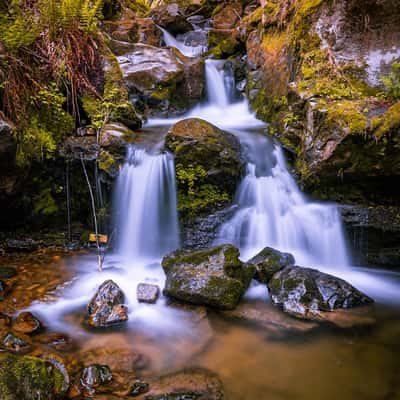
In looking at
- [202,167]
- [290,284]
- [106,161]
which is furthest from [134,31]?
[290,284]

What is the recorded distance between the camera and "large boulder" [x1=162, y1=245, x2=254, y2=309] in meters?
4.05

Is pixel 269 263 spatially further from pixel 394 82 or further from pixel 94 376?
pixel 394 82

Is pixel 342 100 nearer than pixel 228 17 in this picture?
Yes

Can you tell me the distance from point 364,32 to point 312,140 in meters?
2.12

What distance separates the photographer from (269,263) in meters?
4.70

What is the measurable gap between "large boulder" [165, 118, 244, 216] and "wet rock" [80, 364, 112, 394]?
3.09 meters

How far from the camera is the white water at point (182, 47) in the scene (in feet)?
41.2

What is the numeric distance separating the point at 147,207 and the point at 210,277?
81.9 inches

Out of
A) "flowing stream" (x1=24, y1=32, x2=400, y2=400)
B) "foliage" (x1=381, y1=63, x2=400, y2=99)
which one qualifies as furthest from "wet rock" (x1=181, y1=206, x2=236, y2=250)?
"foliage" (x1=381, y1=63, x2=400, y2=99)

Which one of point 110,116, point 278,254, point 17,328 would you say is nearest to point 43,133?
point 110,116

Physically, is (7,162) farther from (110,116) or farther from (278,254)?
(278,254)

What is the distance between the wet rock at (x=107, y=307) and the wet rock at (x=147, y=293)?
220 millimetres

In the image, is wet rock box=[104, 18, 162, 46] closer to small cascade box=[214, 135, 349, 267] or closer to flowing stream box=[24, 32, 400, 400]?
flowing stream box=[24, 32, 400, 400]

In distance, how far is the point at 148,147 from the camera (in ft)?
20.2
